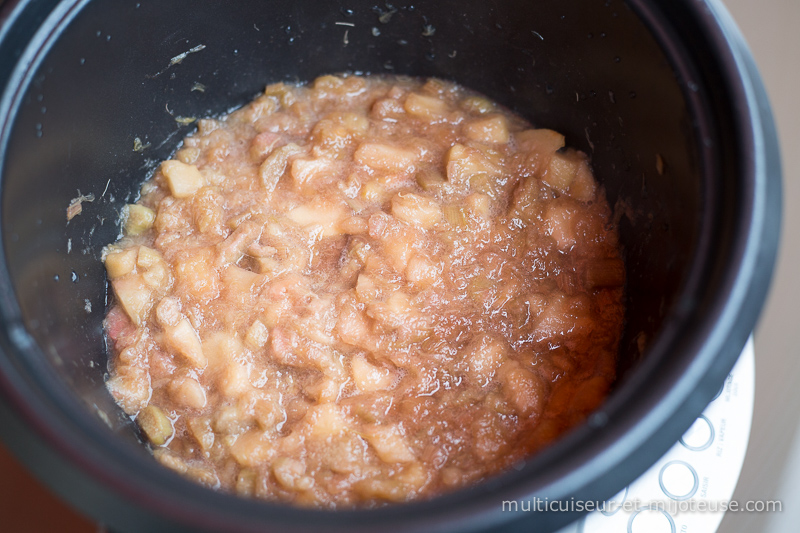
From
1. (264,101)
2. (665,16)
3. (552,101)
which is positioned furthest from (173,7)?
(665,16)

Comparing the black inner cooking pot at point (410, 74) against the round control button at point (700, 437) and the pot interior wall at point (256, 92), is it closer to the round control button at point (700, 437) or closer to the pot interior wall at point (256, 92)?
the pot interior wall at point (256, 92)

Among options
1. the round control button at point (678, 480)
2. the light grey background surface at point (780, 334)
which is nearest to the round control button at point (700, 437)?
the round control button at point (678, 480)

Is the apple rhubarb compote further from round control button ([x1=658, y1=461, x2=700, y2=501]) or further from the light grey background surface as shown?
the light grey background surface

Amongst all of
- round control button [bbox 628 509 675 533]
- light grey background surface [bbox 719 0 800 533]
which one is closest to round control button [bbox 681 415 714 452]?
round control button [bbox 628 509 675 533]

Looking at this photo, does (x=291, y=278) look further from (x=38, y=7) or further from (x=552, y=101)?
(x=552, y=101)

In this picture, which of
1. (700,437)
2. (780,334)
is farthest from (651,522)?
(780,334)

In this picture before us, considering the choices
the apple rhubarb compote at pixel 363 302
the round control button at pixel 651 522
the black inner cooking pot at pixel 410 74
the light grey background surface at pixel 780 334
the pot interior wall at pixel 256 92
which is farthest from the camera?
the light grey background surface at pixel 780 334
